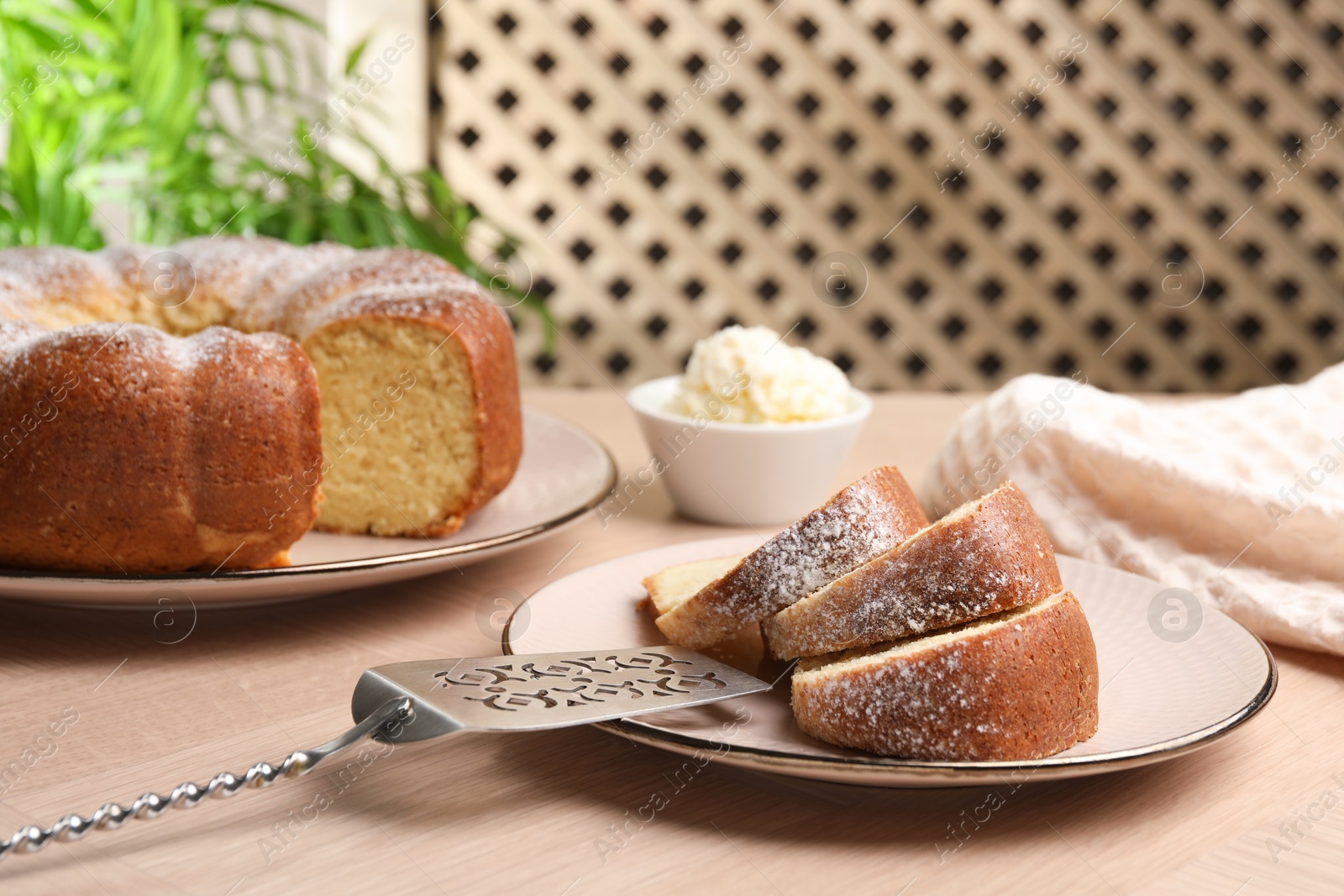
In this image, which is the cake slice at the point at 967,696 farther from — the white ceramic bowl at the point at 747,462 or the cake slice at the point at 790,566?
the white ceramic bowl at the point at 747,462

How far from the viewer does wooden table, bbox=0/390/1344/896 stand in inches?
21.4

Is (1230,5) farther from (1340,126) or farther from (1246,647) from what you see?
(1246,647)

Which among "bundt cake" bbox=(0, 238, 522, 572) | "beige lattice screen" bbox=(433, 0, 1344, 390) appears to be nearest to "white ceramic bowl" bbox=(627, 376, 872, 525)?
"bundt cake" bbox=(0, 238, 522, 572)

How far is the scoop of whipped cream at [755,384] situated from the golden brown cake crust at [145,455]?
0.39 m

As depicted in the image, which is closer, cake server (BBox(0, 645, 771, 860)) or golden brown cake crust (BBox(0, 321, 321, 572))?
cake server (BBox(0, 645, 771, 860))

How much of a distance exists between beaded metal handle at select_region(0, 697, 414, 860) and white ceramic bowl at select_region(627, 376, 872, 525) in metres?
0.54

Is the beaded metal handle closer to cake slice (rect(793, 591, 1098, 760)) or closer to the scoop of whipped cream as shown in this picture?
cake slice (rect(793, 591, 1098, 760))

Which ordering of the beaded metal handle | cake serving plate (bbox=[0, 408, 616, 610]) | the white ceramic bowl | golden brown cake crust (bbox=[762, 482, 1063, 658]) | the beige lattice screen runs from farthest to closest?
the beige lattice screen < the white ceramic bowl < cake serving plate (bbox=[0, 408, 616, 610]) < golden brown cake crust (bbox=[762, 482, 1063, 658]) < the beaded metal handle

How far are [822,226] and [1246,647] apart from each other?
102 inches

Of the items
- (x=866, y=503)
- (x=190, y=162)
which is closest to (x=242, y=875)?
(x=866, y=503)

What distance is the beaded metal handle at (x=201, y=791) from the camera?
1.73ft

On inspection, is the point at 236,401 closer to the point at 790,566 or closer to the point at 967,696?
the point at 790,566

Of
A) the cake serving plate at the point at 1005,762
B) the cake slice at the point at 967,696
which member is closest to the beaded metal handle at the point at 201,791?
the cake serving plate at the point at 1005,762

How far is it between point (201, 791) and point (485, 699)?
14 cm
